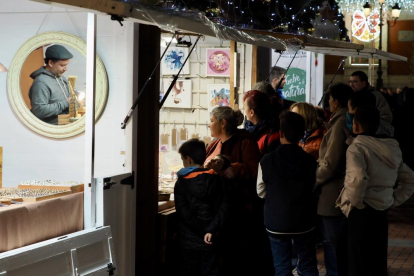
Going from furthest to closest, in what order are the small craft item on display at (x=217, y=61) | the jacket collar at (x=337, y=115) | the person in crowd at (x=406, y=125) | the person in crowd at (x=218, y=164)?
1. the person in crowd at (x=406, y=125)
2. the small craft item on display at (x=217, y=61)
3. the jacket collar at (x=337, y=115)
4. the person in crowd at (x=218, y=164)

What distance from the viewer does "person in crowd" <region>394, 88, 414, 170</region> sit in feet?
45.0

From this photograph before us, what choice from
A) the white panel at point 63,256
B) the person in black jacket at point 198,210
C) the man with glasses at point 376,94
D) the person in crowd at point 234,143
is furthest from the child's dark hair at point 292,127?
the man with glasses at point 376,94

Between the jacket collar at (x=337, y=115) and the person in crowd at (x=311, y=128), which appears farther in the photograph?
the person in crowd at (x=311, y=128)

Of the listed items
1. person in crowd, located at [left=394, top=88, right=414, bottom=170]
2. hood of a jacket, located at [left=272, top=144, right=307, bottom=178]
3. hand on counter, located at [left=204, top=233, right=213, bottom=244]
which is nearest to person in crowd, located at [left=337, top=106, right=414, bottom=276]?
hood of a jacket, located at [left=272, top=144, right=307, bottom=178]

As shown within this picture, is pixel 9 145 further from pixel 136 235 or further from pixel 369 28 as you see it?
pixel 369 28

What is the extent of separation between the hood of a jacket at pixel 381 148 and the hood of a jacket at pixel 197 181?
4.39 ft

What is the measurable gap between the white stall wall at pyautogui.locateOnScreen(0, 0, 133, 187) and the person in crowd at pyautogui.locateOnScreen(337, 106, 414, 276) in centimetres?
199

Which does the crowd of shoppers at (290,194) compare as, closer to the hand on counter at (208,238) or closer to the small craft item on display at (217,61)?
the hand on counter at (208,238)

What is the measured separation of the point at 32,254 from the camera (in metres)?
4.42

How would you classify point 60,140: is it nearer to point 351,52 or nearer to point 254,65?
point 254,65

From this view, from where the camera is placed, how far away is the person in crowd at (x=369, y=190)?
5.91m

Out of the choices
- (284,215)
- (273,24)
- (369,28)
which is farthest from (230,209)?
(369,28)

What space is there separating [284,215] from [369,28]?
35.8 metres

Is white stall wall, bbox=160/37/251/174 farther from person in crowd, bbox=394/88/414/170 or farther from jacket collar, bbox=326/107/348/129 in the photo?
person in crowd, bbox=394/88/414/170
